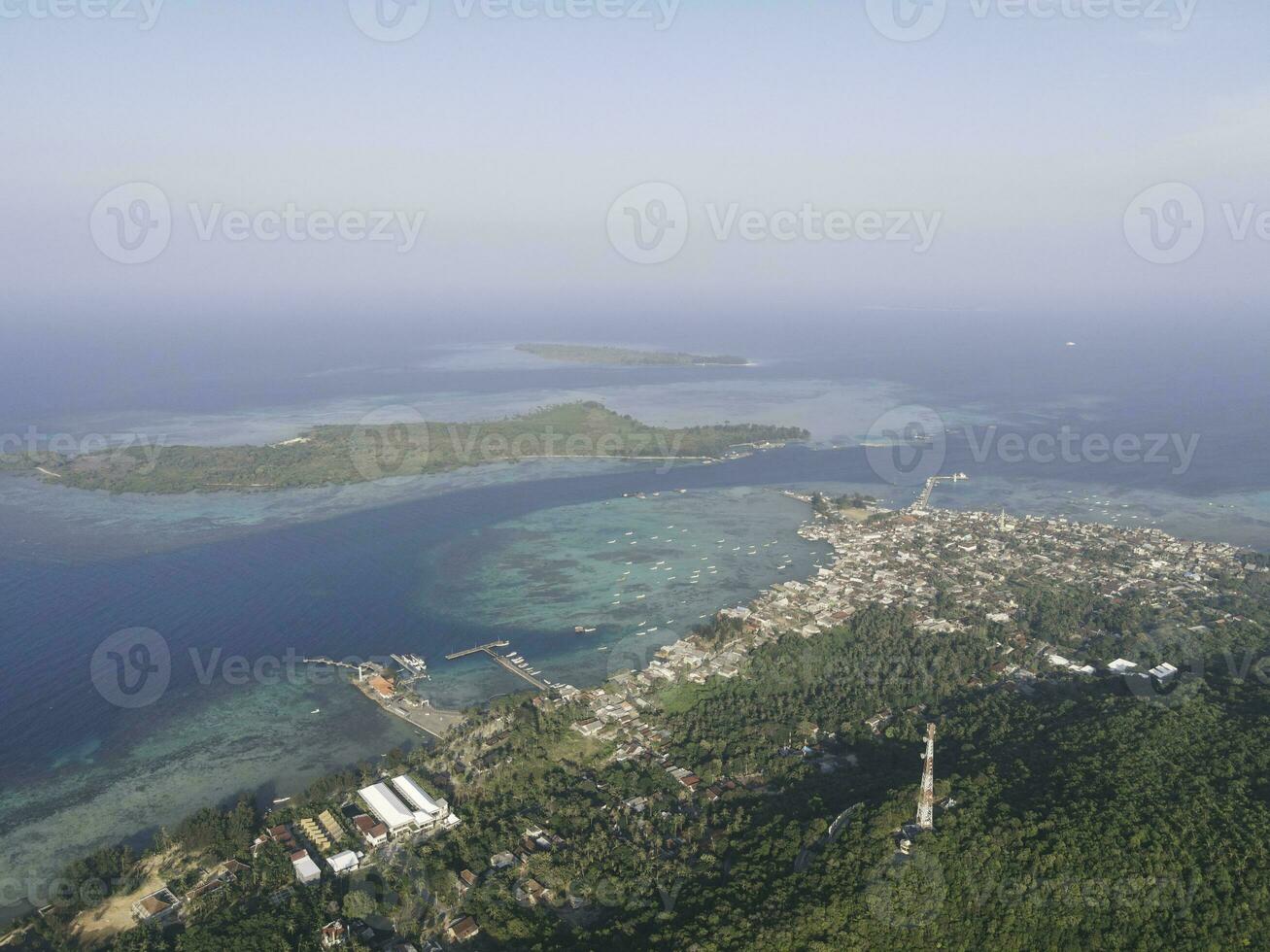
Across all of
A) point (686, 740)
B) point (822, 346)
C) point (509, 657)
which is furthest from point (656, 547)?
point (822, 346)

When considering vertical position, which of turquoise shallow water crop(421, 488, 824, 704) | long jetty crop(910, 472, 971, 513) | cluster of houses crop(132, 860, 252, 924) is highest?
long jetty crop(910, 472, 971, 513)

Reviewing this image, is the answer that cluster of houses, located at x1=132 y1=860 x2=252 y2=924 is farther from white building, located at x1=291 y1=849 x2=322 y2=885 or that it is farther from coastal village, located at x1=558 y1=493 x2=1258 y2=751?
coastal village, located at x1=558 y1=493 x2=1258 y2=751

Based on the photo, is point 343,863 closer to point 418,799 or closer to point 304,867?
point 304,867

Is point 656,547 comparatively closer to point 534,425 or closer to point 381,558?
point 381,558

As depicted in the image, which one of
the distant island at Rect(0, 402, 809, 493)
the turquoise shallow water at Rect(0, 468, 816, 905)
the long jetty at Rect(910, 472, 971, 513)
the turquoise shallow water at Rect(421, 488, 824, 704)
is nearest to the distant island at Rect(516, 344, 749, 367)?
the distant island at Rect(0, 402, 809, 493)

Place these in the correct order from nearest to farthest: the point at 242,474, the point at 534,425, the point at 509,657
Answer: the point at 509,657, the point at 242,474, the point at 534,425

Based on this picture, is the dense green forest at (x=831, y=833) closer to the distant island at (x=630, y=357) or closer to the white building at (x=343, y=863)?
the white building at (x=343, y=863)
